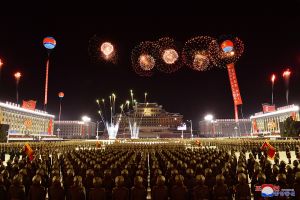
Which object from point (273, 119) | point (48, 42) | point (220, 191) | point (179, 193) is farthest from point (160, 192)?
point (273, 119)

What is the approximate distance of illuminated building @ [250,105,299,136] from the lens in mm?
74812

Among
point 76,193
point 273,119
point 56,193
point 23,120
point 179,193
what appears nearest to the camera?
point 76,193

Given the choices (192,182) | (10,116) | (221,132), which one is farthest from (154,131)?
(192,182)

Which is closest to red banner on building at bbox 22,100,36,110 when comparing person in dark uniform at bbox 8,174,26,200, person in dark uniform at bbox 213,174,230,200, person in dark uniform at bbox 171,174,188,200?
person in dark uniform at bbox 8,174,26,200

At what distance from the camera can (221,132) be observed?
122 metres

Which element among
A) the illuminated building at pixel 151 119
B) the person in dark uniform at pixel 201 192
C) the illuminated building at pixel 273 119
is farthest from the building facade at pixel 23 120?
the illuminated building at pixel 273 119

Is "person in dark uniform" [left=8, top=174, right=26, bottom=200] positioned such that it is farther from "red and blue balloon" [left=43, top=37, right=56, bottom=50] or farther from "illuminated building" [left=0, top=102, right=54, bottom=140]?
"illuminated building" [left=0, top=102, right=54, bottom=140]

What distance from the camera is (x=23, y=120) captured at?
82.1 metres

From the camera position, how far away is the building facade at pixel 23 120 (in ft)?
233

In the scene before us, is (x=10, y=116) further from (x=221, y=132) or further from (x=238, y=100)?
(x=221, y=132)

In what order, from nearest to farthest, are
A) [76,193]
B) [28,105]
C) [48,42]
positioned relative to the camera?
1. [76,193]
2. [48,42]
3. [28,105]

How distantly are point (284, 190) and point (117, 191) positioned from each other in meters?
4.01

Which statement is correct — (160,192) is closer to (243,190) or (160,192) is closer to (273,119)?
(243,190)

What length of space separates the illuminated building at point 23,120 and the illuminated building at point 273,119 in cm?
7381
